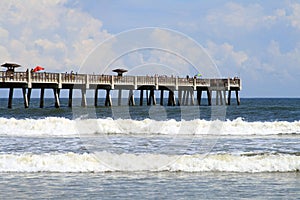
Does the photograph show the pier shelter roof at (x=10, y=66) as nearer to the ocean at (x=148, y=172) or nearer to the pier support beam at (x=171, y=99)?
the pier support beam at (x=171, y=99)

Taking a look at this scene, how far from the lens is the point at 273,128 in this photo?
104ft

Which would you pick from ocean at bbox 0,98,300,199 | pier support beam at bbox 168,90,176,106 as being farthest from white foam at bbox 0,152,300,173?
pier support beam at bbox 168,90,176,106

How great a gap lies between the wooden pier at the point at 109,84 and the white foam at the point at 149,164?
22681mm

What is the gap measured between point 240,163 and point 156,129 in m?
16.2

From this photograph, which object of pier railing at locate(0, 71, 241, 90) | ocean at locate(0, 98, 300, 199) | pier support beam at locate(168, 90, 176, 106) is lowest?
ocean at locate(0, 98, 300, 199)

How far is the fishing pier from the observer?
47.4 meters

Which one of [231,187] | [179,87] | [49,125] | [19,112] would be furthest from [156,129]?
[179,87]

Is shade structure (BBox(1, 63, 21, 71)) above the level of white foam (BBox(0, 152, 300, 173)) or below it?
above

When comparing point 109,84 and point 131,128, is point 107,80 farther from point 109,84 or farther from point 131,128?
point 131,128

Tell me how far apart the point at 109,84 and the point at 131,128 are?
22.9m

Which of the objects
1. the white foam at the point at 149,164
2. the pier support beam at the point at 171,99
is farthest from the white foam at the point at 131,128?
the pier support beam at the point at 171,99

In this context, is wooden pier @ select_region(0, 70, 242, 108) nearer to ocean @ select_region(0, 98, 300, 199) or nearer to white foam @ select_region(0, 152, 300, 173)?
ocean @ select_region(0, 98, 300, 199)

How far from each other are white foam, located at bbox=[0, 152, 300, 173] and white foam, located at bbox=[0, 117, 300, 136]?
1182cm

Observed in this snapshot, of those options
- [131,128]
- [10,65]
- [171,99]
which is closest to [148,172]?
[131,128]
